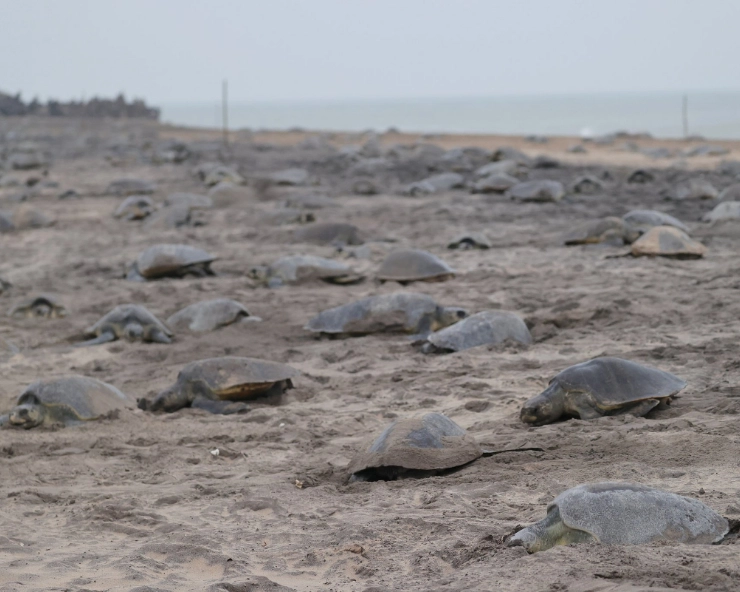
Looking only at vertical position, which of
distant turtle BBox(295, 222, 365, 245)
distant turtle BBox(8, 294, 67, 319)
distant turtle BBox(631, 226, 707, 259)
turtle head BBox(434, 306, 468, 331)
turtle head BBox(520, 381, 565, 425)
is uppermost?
distant turtle BBox(631, 226, 707, 259)

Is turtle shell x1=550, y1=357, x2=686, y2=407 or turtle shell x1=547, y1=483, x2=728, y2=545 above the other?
turtle shell x1=550, y1=357, x2=686, y2=407

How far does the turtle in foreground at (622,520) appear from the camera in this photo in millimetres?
2570

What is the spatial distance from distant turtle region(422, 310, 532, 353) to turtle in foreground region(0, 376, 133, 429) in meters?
1.99

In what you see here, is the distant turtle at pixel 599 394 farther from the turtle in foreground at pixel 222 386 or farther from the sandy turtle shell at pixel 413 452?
the turtle in foreground at pixel 222 386

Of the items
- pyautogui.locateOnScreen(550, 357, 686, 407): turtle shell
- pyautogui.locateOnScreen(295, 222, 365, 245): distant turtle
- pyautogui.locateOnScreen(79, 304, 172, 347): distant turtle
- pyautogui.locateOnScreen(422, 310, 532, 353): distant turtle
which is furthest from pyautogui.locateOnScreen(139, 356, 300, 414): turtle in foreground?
pyautogui.locateOnScreen(295, 222, 365, 245): distant turtle

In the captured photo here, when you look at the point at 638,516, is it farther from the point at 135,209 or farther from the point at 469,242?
the point at 135,209

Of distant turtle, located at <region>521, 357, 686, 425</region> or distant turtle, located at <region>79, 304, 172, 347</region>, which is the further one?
distant turtle, located at <region>79, 304, 172, 347</region>

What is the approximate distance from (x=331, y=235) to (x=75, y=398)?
552cm

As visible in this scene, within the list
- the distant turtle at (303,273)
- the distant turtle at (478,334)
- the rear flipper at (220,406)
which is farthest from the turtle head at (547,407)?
the distant turtle at (303,273)

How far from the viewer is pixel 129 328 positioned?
6312mm

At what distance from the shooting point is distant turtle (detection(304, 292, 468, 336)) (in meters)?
6.02

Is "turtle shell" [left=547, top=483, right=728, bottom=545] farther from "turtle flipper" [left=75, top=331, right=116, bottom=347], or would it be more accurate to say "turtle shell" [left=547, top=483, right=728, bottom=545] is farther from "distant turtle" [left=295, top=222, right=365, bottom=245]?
"distant turtle" [left=295, top=222, right=365, bottom=245]

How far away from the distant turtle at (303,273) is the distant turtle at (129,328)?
5.30ft

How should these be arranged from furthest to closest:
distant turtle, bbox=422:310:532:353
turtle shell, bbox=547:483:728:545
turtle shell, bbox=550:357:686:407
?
1. distant turtle, bbox=422:310:532:353
2. turtle shell, bbox=550:357:686:407
3. turtle shell, bbox=547:483:728:545
